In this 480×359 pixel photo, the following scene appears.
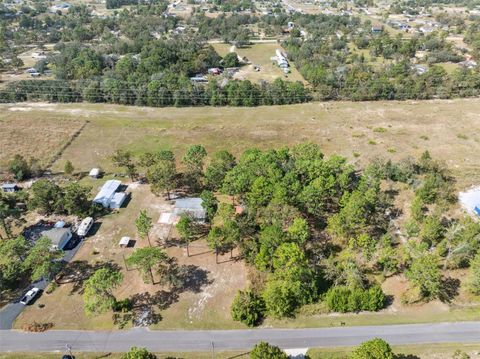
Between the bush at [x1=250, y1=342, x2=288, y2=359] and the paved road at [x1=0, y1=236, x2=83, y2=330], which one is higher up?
the bush at [x1=250, y1=342, x2=288, y2=359]

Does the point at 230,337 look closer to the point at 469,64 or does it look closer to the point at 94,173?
the point at 94,173

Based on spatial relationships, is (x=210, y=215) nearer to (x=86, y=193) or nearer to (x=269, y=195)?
(x=269, y=195)

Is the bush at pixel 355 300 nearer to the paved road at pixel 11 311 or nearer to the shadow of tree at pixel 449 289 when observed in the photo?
the shadow of tree at pixel 449 289

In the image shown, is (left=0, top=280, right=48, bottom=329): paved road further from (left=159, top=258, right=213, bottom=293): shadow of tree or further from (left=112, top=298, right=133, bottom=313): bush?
(left=159, top=258, right=213, bottom=293): shadow of tree

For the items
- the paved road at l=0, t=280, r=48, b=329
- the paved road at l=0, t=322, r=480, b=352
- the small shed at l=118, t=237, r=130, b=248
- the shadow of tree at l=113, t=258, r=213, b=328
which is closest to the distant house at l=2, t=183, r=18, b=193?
the small shed at l=118, t=237, r=130, b=248

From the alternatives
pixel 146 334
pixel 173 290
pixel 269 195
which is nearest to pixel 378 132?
pixel 269 195
